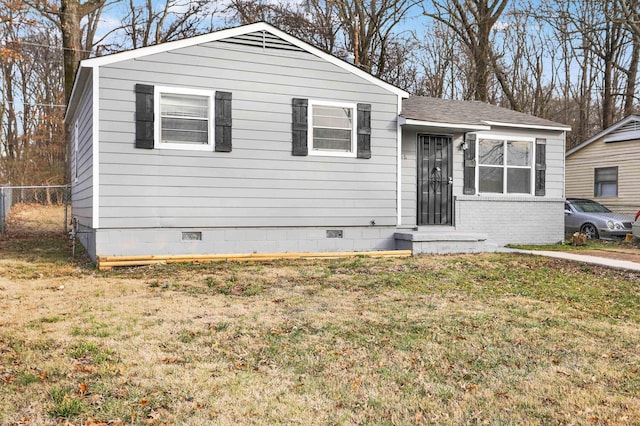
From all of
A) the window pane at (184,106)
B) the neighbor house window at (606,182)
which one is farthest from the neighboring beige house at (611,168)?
the window pane at (184,106)

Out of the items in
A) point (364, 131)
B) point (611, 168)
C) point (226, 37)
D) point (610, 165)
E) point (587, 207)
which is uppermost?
point (226, 37)

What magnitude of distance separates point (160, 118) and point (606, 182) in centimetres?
1655

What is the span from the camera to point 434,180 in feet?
38.5

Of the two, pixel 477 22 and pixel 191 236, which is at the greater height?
pixel 477 22

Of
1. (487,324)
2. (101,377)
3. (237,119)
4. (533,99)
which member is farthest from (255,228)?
(533,99)

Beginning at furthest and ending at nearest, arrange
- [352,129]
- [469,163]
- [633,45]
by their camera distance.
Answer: [633,45]
[469,163]
[352,129]

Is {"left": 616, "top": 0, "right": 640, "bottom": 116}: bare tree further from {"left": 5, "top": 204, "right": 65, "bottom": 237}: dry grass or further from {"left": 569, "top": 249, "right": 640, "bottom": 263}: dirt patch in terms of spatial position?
{"left": 5, "top": 204, "right": 65, "bottom": 237}: dry grass

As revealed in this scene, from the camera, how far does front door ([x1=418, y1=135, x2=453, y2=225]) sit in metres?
11.6

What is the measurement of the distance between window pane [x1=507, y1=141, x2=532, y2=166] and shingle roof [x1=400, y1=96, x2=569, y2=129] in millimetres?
548

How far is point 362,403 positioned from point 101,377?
71.7 inches

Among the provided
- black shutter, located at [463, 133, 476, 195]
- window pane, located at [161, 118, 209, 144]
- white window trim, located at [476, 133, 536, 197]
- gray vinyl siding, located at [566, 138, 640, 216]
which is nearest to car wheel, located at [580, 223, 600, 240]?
gray vinyl siding, located at [566, 138, 640, 216]

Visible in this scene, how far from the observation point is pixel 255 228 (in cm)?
→ 977

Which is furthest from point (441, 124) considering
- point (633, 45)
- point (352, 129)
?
Result: point (633, 45)

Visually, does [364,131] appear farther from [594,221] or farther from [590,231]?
[590,231]
